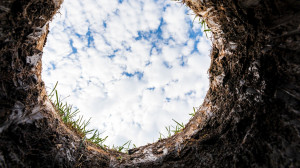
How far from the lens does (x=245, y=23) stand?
154 centimetres

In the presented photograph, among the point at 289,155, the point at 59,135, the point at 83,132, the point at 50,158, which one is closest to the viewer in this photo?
the point at 289,155

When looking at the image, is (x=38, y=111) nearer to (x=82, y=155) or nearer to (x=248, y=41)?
(x=82, y=155)

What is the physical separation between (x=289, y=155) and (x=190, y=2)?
6.05 ft

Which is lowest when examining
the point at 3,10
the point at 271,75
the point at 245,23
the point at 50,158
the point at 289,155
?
the point at 289,155

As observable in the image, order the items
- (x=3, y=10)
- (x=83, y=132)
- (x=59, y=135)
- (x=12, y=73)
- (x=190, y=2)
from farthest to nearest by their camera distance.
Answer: (x=83, y=132)
(x=190, y=2)
(x=59, y=135)
(x=12, y=73)
(x=3, y=10)

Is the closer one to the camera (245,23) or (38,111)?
(245,23)

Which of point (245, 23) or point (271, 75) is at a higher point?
point (245, 23)

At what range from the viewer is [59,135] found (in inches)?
77.9

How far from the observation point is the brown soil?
1.21m

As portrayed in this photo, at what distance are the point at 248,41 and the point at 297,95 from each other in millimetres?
632

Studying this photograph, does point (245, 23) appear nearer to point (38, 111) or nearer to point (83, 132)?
point (38, 111)

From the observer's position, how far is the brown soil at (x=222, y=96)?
121 centimetres

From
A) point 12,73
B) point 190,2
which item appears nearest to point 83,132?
point 12,73

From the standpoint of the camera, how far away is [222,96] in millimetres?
1985
